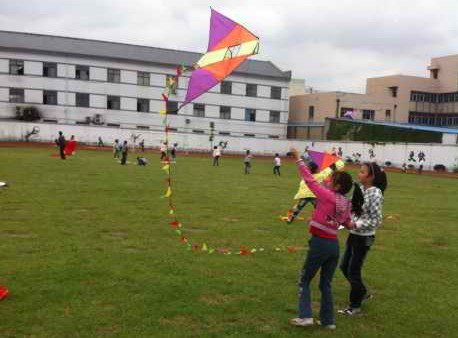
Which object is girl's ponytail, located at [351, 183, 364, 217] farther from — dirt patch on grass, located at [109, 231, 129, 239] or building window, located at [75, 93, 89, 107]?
building window, located at [75, 93, 89, 107]

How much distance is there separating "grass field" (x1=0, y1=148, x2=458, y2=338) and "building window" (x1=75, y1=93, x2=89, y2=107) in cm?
4292

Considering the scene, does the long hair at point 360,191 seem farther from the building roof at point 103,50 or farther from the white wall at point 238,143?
the building roof at point 103,50

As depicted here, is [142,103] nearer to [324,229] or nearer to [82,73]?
[82,73]

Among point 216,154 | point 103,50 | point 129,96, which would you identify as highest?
point 103,50

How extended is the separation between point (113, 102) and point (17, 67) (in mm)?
10869

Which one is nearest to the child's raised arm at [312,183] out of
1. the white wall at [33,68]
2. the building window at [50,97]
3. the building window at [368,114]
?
the building window at [50,97]

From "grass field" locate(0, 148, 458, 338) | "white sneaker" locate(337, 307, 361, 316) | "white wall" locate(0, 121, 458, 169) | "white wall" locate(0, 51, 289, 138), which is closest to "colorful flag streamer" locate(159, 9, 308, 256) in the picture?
"grass field" locate(0, 148, 458, 338)

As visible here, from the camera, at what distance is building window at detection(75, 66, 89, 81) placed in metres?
56.1

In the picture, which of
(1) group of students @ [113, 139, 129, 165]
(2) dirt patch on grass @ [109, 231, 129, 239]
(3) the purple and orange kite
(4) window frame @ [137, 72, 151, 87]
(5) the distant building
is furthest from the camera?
(5) the distant building

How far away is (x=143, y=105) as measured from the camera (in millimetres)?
58625

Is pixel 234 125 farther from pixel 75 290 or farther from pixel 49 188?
pixel 75 290

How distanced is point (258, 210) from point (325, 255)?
9.23m

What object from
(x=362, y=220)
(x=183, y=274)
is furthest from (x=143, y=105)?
(x=362, y=220)

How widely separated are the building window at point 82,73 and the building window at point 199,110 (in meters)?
13.2
